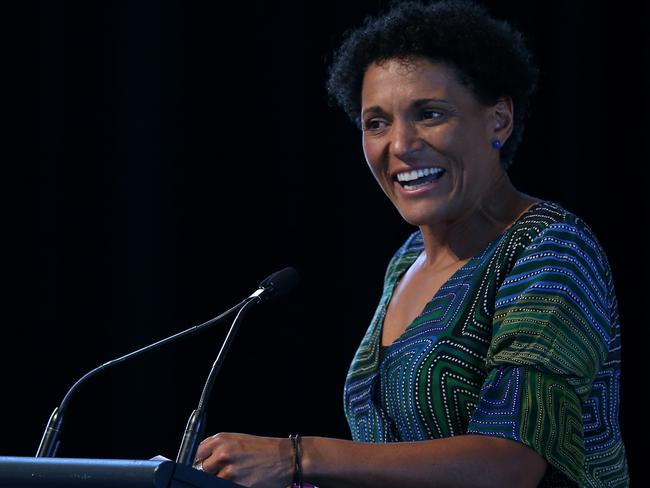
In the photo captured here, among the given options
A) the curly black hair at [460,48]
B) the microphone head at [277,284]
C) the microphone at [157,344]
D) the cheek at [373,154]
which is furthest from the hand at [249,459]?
the curly black hair at [460,48]

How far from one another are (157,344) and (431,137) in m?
0.61

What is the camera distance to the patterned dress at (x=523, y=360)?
1546mm

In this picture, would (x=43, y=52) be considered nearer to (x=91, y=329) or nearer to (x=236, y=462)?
(x=91, y=329)

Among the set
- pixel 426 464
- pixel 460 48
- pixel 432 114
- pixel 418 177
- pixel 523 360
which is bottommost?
pixel 426 464

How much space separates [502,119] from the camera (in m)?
1.93

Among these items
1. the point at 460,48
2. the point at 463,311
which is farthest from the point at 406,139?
the point at 463,311

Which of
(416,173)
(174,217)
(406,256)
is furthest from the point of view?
(174,217)

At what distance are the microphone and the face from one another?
0.96ft

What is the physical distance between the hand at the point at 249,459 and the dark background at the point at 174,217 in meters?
1.50

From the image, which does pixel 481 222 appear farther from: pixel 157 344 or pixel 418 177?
pixel 157 344

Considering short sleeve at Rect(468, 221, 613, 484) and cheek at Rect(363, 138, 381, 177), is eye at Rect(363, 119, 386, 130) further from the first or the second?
short sleeve at Rect(468, 221, 613, 484)

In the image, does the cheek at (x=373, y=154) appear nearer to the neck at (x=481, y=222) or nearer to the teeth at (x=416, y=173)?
the teeth at (x=416, y=173)

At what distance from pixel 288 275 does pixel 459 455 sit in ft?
1.58

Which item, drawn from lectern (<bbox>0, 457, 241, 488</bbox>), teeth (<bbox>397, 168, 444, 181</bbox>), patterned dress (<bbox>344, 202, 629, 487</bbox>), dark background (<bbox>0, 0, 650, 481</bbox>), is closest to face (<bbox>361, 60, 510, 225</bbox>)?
teeth (<bbox>397, 168, 444, 181</bbox>)
